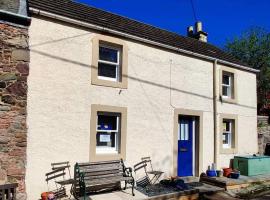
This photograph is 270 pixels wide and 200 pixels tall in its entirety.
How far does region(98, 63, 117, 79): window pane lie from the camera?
10215 mm

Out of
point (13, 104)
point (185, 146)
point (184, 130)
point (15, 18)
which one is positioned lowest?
point (185, 146)

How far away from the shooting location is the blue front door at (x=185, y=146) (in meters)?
12.2

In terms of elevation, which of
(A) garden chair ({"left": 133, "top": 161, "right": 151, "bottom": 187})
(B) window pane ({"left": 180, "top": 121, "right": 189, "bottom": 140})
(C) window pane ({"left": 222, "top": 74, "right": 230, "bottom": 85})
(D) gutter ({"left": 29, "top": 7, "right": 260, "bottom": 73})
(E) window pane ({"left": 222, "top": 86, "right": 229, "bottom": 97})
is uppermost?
(D) gutter ({"left": 29, "top": 7, "right": 260, "bottom": 73})

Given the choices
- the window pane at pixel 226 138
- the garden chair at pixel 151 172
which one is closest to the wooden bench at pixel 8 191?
the garden chair at pixel 151 172

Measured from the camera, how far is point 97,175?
9.02 m

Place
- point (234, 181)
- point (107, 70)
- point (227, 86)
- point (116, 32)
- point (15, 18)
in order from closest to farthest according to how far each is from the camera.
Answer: point (15, 18), point (116, 32), point (107, 70), point (234, 181), point (227, 86)

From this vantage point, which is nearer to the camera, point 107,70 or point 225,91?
point 107,70

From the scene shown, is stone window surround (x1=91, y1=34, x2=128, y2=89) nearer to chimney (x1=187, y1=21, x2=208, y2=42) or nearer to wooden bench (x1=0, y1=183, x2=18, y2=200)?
wooden bench (x1=0, y1=183, x2=18, y2=200)

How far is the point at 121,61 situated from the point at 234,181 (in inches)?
242

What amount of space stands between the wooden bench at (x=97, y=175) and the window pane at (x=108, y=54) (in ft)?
11.2

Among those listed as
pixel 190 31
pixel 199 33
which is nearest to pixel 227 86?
pixel 199 33

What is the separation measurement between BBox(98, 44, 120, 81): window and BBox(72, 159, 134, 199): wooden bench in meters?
2.83

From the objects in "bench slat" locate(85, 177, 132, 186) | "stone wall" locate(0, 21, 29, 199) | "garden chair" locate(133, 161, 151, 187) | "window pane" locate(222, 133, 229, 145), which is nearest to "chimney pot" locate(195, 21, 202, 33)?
"window pane" locate(222, 133, 229, 145)

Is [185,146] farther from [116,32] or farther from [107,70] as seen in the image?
[116,32]
